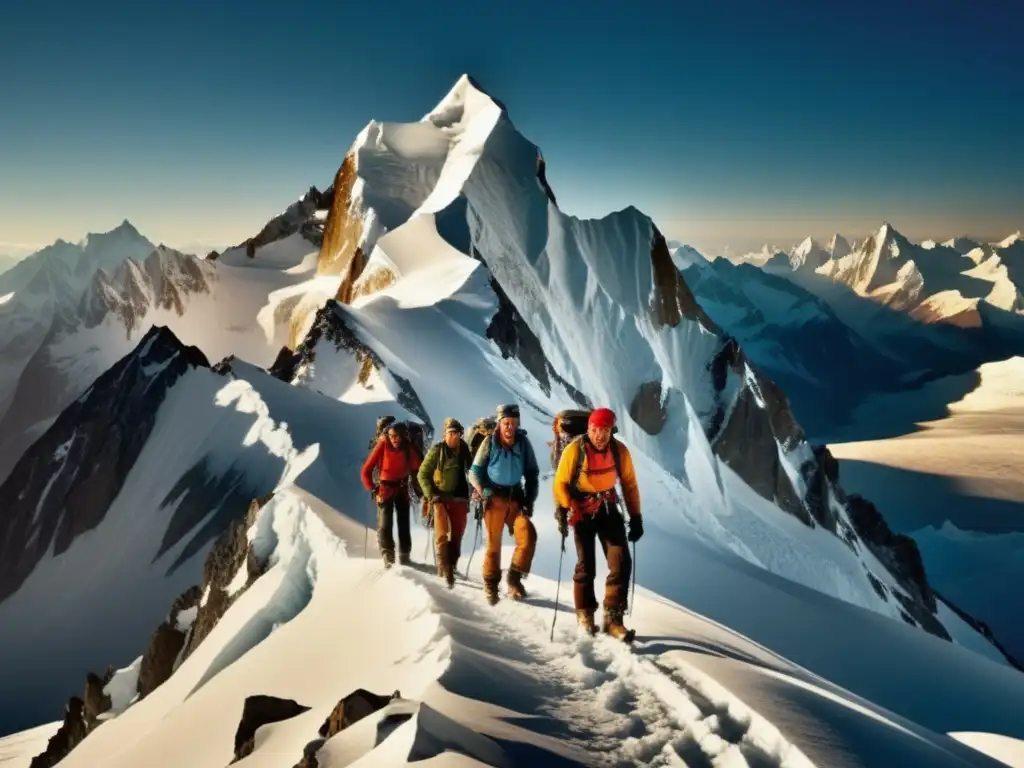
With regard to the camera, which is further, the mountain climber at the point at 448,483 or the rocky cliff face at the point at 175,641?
the rocky cliff face at the point at 175,641

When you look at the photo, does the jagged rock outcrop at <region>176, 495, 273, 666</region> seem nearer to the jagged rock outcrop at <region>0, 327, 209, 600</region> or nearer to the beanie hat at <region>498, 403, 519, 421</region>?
the beanie hat at <region>498, 403, 519, 421</region>

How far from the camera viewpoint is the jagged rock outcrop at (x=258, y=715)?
6.94m

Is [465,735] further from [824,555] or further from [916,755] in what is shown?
[824,555]

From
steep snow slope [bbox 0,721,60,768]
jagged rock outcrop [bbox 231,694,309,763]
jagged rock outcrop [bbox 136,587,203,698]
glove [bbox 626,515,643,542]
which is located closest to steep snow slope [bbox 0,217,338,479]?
steep snow slope [bbox 0,721,60,768]

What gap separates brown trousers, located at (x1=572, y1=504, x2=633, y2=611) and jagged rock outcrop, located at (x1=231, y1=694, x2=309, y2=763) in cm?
315

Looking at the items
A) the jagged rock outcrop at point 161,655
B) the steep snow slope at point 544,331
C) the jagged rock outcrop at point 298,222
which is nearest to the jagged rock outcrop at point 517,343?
the steep snow slope at point 544,331

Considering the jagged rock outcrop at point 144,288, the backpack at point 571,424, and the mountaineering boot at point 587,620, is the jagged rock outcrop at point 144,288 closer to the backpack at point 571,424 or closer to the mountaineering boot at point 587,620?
the backpack at point 571,424

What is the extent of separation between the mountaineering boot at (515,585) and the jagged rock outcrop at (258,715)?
9.65 feet

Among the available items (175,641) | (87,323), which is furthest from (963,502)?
(87,323)

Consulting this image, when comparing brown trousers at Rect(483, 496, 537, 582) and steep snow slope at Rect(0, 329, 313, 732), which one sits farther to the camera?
steep snow slope at Rect(0, 329, 313, 732)

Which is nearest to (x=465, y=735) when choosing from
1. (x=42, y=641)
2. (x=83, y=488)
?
(x=42, y=641)

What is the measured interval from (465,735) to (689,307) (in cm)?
7699

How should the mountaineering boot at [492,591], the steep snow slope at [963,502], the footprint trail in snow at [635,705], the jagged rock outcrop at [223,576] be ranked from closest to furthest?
the footprint trail in snow at [635,705] < the mountaineering boot at [492,591] < the jagged rock outcrop at [223,576] < the steep snow slope at [963,502]

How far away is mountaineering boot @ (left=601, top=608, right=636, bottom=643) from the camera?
23.8 ft
